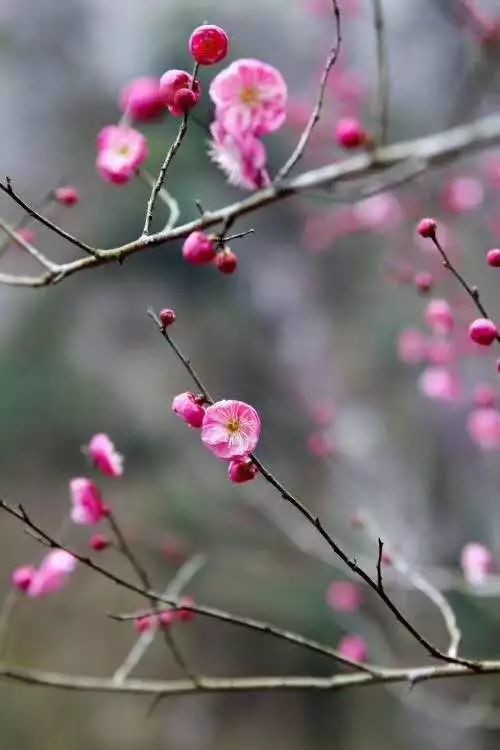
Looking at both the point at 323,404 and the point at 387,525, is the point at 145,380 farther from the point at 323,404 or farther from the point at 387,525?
the point at 387,525

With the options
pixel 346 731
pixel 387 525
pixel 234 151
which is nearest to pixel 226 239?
pixel 234 151

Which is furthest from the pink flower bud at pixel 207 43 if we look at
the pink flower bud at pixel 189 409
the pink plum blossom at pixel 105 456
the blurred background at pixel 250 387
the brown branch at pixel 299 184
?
the blurred background at pixel 250 387

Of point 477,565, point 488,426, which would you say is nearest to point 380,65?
point 488,426

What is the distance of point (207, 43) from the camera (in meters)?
0.53

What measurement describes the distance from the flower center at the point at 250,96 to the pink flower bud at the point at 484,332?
0.81 ft

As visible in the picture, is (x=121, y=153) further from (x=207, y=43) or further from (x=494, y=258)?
(x=494, y=258)

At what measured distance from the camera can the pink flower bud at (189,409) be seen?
52 cm

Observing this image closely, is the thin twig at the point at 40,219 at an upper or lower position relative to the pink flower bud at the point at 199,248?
lower

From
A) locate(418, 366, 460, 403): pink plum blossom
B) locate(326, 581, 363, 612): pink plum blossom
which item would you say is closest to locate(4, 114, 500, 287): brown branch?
locate(418, 366, 460, 403): pink plum blossom

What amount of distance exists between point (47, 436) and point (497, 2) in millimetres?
1637

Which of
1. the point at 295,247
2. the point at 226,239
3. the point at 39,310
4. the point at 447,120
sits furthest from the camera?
the point at 295,247

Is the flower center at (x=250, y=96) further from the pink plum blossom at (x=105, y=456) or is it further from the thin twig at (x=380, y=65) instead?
the pink plum blossom at (x=105, y=456)

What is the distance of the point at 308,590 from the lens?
2.05 metres

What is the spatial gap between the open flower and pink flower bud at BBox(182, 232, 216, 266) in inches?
5.0
